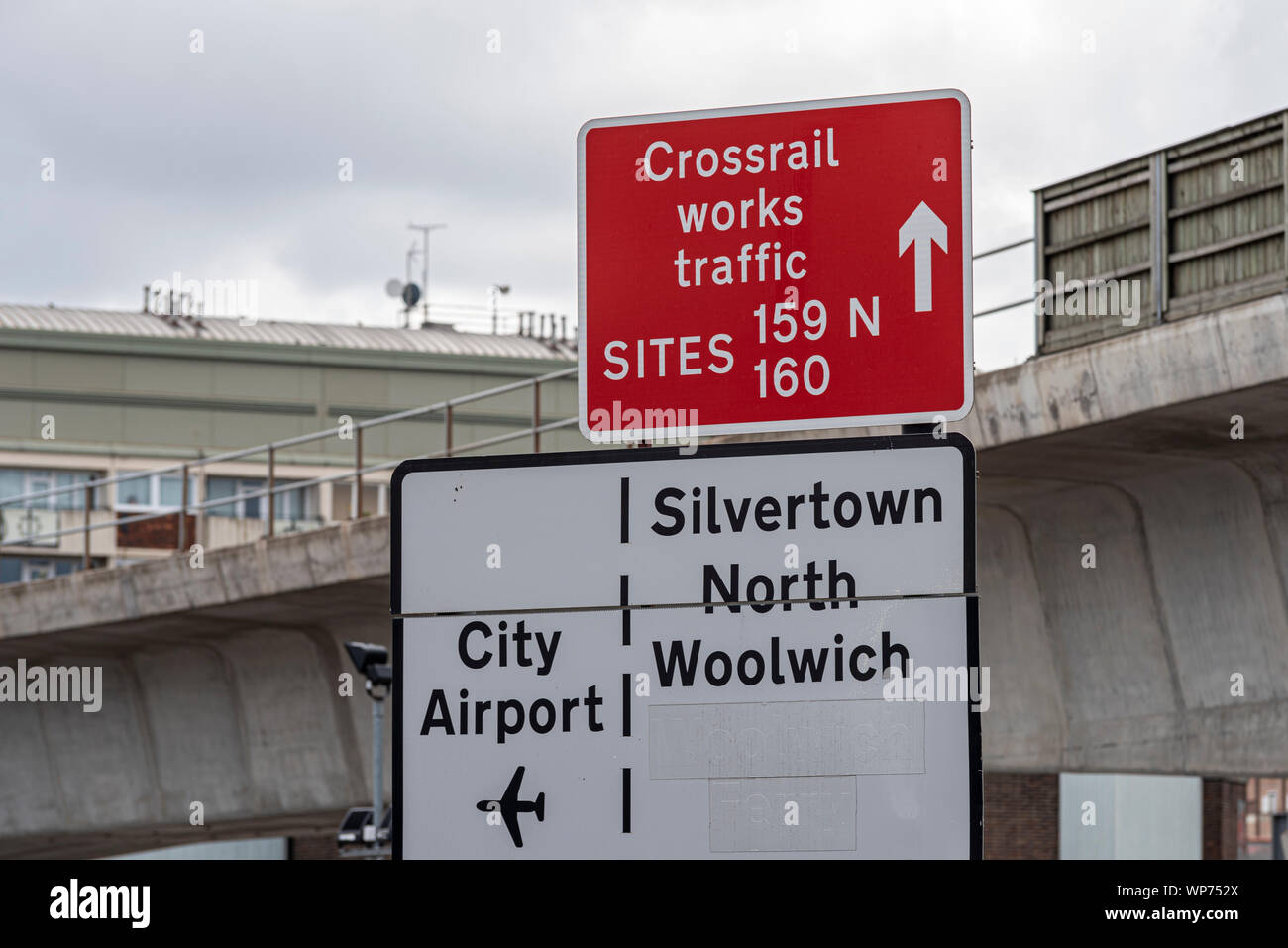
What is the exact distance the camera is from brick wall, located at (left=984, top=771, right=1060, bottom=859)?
51.6 m

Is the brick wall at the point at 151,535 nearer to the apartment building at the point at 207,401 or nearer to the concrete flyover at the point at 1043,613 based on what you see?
the apartment building at the point at 207,401

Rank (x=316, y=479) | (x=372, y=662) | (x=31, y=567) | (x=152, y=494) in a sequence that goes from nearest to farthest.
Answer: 1. (x=372, y=662)
2. (x=316, y=479)
3. (x=31, y=567)
4. (x=152, y=494)

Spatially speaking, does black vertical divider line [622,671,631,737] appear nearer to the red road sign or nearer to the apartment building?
the red road sign

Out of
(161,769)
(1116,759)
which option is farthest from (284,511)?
(1116,759)

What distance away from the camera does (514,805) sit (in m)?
4.10

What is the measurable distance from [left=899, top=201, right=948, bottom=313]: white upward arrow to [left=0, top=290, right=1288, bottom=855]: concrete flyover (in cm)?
793

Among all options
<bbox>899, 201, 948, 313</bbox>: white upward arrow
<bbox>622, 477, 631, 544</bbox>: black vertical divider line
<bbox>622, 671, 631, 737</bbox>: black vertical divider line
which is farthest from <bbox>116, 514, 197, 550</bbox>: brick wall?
<bbox>899, 201, 948, 313</bbox>: white upward arrow

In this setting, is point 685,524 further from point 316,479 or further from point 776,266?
point 316,479

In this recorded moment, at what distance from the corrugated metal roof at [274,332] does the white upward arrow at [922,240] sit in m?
74.3

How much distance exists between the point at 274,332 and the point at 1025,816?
40.4 meters

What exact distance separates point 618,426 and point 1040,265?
32.4ft

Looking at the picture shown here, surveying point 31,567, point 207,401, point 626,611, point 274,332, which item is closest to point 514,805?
point 626,611

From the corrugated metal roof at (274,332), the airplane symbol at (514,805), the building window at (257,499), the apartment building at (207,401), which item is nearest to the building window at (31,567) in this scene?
the apartment building at (207,401)
